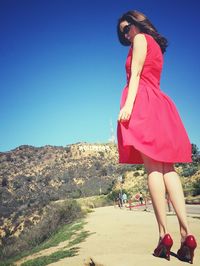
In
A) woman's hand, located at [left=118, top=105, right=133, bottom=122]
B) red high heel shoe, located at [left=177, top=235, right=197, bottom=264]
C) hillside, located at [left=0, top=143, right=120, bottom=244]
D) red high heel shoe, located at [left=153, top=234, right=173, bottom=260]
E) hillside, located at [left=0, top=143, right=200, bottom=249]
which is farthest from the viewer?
hillside, located at [left=0, top=143, right=120, bottom=244]

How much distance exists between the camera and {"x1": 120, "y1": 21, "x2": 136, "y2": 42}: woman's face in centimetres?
344

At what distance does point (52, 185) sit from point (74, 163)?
1561 cm

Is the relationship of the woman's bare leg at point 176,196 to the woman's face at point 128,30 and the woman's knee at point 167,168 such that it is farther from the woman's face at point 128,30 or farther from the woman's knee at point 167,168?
the woman's face at point 128,30

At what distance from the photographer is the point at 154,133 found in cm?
298

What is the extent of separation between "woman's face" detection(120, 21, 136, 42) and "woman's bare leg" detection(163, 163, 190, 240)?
1.35m

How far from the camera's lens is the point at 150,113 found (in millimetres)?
3061

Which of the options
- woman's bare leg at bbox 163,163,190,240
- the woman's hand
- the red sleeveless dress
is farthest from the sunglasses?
woman's bare leg at bbox 163,163,190,240

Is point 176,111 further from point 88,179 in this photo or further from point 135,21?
point 88,179

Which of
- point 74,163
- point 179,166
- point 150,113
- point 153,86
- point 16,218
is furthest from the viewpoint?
point 74,163

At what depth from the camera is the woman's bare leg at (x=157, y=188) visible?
9.62ft

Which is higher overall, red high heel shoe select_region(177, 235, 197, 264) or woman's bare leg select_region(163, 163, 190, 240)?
woman's bare leg select_region(163, 163, 190, 240)

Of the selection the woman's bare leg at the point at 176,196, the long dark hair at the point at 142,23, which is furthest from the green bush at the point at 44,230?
the long dark hair at the point at 142,23

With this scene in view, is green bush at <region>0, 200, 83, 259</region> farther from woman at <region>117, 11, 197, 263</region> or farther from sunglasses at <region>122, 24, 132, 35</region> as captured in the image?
sunglasses at <region>122, 24, 132, 35</region>

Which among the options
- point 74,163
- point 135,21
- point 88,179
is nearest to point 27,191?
point 88,179
